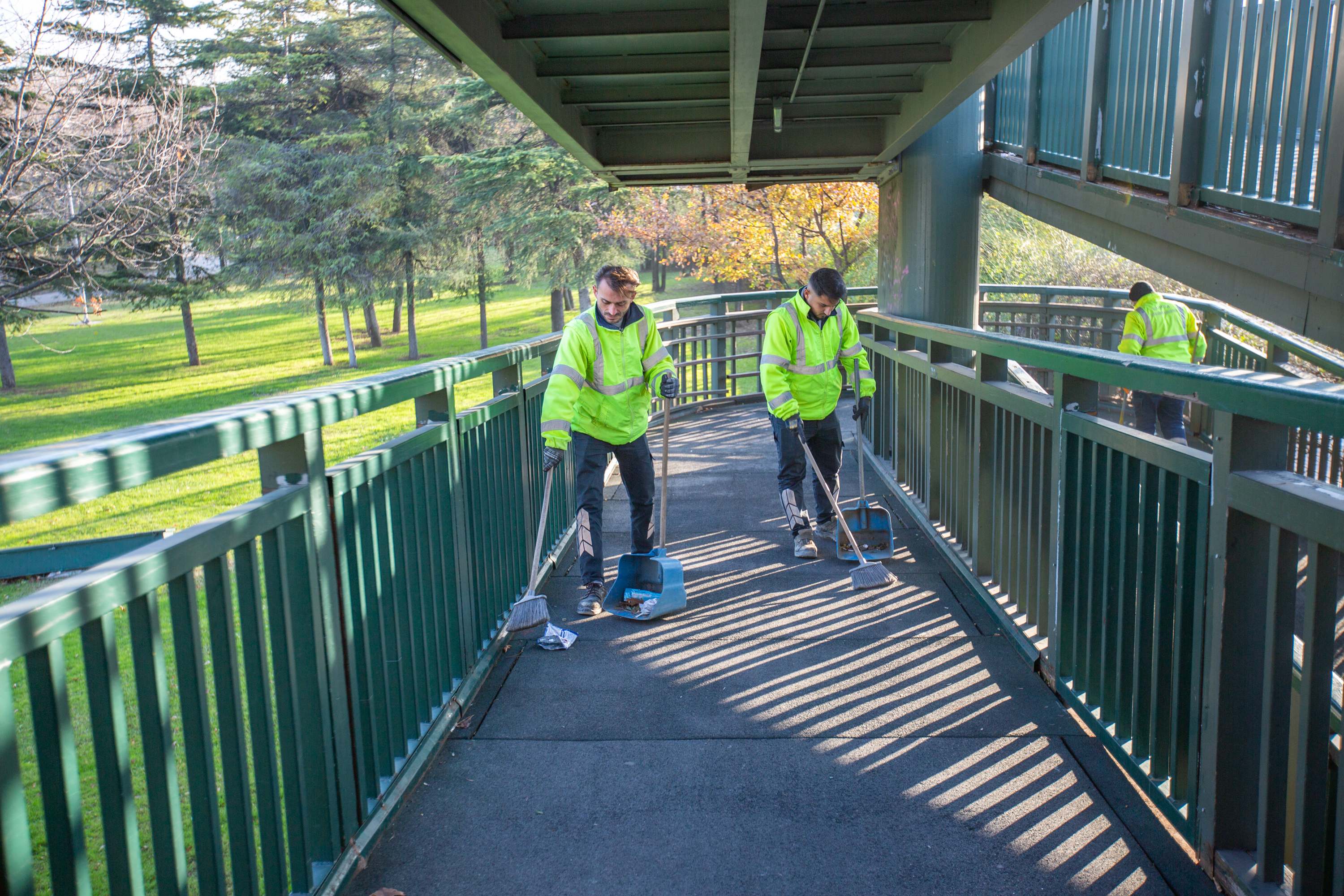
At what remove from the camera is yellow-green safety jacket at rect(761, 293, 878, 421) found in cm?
618

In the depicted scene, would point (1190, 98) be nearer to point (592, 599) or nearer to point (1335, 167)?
point (1335, 167)

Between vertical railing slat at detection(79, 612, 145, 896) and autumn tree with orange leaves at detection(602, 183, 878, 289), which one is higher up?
autumn tree with orange leaves at detection(602, 183, 878, 289)

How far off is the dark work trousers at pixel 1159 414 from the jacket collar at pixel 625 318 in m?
5.25

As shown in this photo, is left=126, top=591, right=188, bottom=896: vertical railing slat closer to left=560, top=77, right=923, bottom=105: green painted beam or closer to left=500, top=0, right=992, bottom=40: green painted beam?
left=500, top=0, right=992, bottom=40: green painted beam

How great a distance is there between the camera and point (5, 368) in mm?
27281

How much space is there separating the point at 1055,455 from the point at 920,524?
2.88 meters

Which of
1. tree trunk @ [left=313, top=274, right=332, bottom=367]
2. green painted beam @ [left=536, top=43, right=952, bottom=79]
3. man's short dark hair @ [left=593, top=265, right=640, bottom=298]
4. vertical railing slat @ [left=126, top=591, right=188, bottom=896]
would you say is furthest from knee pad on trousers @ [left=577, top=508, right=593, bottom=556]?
tree trunk @ [left=313, top=274, right=332, bottom=367]

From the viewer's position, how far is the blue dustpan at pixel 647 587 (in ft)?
16.3

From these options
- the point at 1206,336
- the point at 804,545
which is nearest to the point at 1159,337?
the point at 1206,336

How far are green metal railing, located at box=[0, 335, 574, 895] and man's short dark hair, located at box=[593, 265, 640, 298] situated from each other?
91 centimetres

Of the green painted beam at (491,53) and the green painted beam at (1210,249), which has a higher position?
the green painted beam at (491,53)

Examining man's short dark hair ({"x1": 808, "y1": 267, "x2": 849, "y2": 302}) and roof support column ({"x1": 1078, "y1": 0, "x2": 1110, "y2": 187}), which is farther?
roof support column ({"x1": 1078, "y1": 0, "x2": 1110, "y2": 187})

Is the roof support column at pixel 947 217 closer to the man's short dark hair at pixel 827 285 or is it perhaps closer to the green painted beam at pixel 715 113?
the green painted beam at pixel 715 113

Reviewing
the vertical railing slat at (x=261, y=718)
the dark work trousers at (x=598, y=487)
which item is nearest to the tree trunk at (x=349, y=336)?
the dark work trousers at (x=598, y=487)
